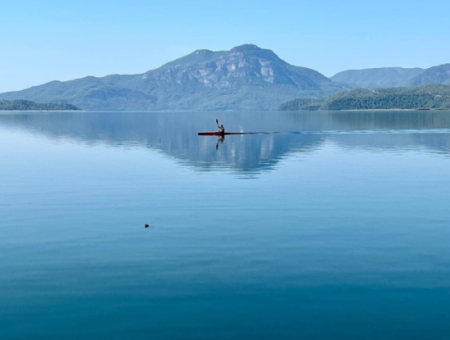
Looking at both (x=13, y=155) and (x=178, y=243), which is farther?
(x=13, y=155)

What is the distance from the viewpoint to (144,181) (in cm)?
5397

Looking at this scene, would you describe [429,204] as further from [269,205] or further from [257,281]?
[257,281]

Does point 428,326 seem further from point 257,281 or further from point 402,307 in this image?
point 257,281

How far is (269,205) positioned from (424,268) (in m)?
16.6

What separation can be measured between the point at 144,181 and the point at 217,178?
734 cm

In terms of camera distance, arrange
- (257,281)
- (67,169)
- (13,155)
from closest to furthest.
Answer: (257,281) → (67,169) → (13,155)

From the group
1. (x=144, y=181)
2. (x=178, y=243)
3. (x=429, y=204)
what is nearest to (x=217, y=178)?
(x=144, y=181)

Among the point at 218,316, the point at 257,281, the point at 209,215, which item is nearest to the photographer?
the point at 218,316

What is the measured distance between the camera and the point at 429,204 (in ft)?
133

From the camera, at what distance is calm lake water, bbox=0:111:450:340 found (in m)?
19.5

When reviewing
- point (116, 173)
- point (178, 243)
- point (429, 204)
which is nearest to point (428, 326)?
point (178, 243)

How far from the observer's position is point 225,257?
26.7m

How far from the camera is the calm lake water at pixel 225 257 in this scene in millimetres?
19453

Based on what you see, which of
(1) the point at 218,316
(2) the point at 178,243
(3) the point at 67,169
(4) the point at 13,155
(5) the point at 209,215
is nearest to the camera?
(1) the point at 218,316
